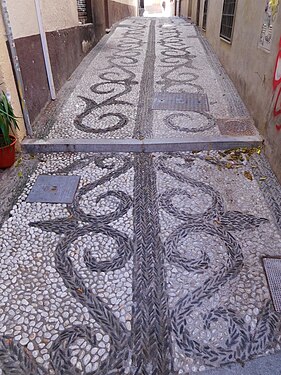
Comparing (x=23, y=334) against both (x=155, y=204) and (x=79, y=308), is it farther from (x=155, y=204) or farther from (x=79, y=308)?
(x=155, y=204)

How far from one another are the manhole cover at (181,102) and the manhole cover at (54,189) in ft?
5.75

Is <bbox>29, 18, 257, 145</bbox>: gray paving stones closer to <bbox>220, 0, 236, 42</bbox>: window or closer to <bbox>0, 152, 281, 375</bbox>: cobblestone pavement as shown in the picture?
<bbox>220, 0, 236, 42</bbox>: window

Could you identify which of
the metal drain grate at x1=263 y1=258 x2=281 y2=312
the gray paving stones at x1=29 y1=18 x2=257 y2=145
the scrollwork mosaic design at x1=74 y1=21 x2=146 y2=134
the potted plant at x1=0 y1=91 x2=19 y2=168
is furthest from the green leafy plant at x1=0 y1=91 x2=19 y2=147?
the metal drain grate at x1=263 y1=258 x2=281 y2=312

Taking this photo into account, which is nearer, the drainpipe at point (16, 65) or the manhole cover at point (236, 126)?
the drainpipe at point (16, 65)

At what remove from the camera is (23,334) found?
1419 mm

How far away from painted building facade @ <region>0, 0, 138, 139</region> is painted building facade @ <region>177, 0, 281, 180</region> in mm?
2319

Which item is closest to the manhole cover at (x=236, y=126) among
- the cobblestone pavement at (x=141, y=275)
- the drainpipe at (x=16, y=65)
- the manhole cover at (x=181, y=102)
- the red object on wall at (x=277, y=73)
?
the manhole cover at (x=181, y=102)

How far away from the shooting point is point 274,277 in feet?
5.47

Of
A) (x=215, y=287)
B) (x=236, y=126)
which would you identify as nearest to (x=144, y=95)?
(x=236, y=126)

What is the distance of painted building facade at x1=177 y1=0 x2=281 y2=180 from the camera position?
261cm

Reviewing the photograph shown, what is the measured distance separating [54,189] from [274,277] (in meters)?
1.66

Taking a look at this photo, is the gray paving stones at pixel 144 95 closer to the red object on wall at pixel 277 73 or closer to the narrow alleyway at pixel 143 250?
the narrow alleyway at pixel 143 250

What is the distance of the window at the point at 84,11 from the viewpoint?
18.9ft

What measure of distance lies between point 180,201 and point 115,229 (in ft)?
1.81
